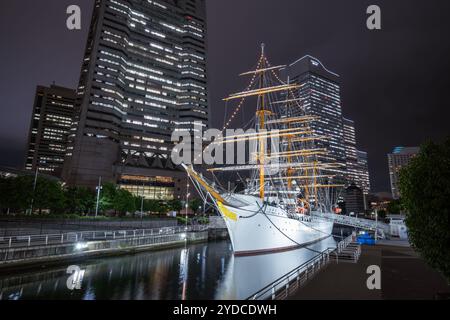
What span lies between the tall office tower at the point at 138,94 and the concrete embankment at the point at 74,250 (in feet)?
183

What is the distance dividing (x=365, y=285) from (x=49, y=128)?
18654 cm

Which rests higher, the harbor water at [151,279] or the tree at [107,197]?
the tree at [107,197]

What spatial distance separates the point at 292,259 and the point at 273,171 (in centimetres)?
2058

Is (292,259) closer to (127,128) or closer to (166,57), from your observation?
(127,128)

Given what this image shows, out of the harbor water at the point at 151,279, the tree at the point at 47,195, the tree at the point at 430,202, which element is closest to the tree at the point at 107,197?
the tree at the point at 47,195

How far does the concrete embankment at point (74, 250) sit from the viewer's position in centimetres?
1747

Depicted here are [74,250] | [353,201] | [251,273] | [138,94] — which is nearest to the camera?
[251,273]

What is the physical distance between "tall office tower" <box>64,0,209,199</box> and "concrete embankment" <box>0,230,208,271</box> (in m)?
55.9

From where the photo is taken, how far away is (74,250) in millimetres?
21859

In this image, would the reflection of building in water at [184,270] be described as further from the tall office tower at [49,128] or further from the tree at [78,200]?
the tall office tower at [49,128]

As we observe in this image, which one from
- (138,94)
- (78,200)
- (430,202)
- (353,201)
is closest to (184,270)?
(430,202)

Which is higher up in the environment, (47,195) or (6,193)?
(6,193)

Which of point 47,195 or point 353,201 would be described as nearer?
point 47,195

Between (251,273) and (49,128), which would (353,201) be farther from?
(49,128)
